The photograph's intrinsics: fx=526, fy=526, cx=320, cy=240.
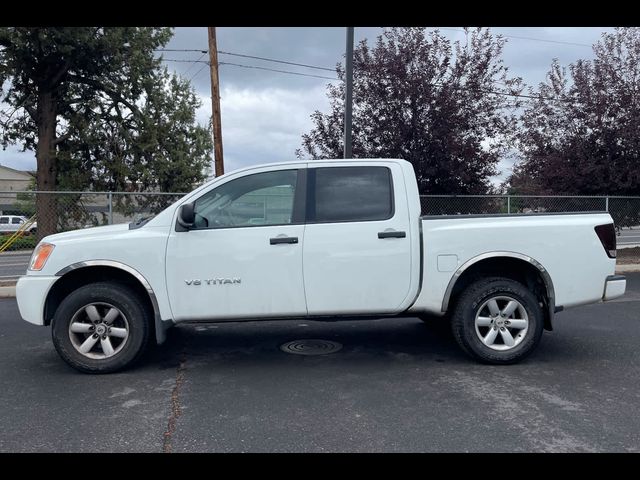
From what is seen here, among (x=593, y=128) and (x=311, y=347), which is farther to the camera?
(x=593, y=128)

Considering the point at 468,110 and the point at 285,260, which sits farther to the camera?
the point at 468,110

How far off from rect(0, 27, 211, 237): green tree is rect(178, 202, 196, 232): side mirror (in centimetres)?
1900

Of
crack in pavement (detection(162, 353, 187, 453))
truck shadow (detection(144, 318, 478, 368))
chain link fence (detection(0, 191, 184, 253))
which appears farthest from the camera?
chain link fence (detection(0, 191, 184, 253))

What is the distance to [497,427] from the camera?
11.9 feet

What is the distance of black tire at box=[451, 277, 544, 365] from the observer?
500 centimetres

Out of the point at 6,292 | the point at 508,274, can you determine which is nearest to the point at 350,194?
the point at 508,274

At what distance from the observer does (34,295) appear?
4.80 meters

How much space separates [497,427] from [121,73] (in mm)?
22837

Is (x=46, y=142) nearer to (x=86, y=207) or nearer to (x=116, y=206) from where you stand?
(x=86, y=207)

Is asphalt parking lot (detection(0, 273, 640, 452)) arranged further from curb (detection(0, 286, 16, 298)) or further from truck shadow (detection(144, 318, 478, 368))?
curb (detection(0, 286, 16, 298))

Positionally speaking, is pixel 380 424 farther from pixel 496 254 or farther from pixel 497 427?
pixel 496 254

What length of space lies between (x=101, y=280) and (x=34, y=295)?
1.89 feet

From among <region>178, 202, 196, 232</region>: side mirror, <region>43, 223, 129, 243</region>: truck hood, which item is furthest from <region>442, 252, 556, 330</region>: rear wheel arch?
<region>43, 223, 129, 243</region>: truck hood
